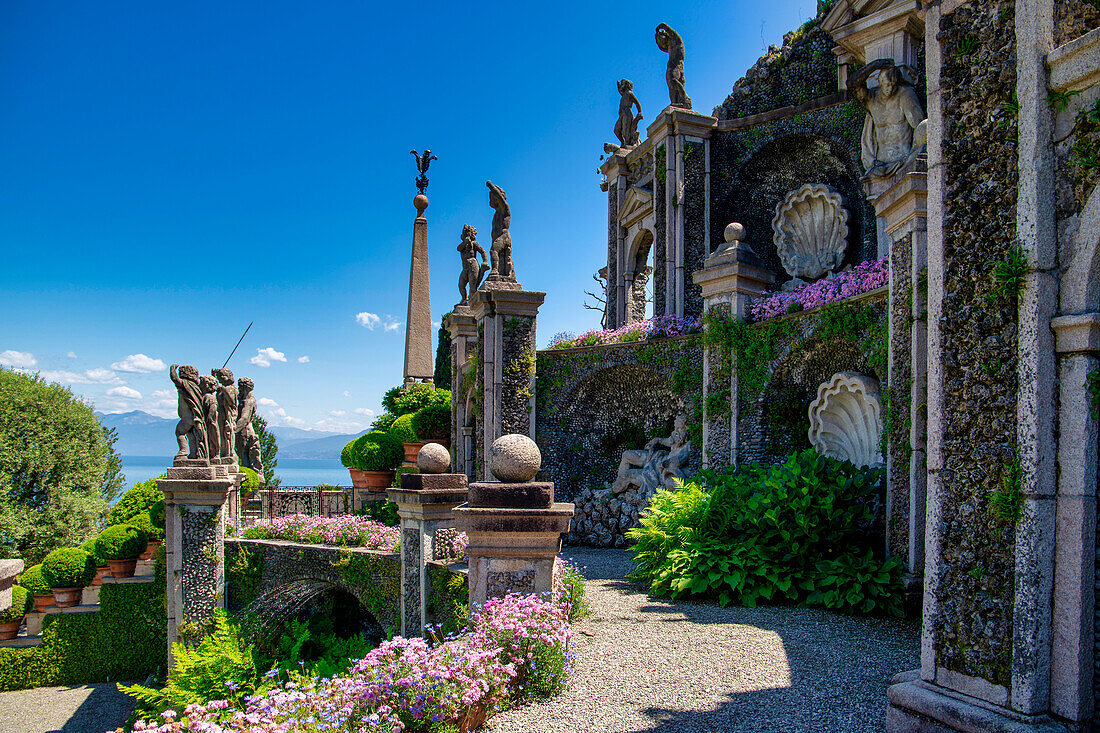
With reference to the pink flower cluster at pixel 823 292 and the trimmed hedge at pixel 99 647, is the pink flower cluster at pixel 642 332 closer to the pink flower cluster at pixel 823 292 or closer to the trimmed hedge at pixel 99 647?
the pink flower cluster at pixel 823 292

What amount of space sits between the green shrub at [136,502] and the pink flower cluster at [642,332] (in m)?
9.69

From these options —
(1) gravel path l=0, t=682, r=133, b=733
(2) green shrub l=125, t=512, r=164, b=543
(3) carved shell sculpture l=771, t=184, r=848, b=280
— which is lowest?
(1) gravel path l=0, t=682, r=133, b=733

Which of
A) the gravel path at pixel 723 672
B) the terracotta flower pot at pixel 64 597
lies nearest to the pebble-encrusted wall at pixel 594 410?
the gravel path at pixel 723 672

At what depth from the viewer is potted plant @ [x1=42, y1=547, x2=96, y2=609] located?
13.7 meters

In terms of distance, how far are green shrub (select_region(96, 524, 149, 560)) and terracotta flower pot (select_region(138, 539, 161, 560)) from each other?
7 centimetres

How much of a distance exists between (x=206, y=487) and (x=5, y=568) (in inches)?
293

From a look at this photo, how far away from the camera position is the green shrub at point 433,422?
58.2ft

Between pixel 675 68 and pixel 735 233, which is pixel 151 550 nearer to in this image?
pixel 735 233

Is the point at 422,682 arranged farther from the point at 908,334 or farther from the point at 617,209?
the point at 617,209

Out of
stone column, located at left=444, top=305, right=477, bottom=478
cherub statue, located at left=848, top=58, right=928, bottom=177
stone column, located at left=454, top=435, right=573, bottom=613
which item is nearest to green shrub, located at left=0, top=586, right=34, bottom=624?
stone column, located at left=444, top=305, right=477, bottom=478

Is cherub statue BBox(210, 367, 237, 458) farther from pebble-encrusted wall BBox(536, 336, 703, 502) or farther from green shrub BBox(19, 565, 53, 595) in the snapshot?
pebble-encrusted wall BBox(536, 336, 703, 502)

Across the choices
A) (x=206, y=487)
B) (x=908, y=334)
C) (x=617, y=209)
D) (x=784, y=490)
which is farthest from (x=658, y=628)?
(x=617, y=209)

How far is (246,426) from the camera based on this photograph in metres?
15.9

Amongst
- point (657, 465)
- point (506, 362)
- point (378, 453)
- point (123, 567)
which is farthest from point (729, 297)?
point (123, 567)
